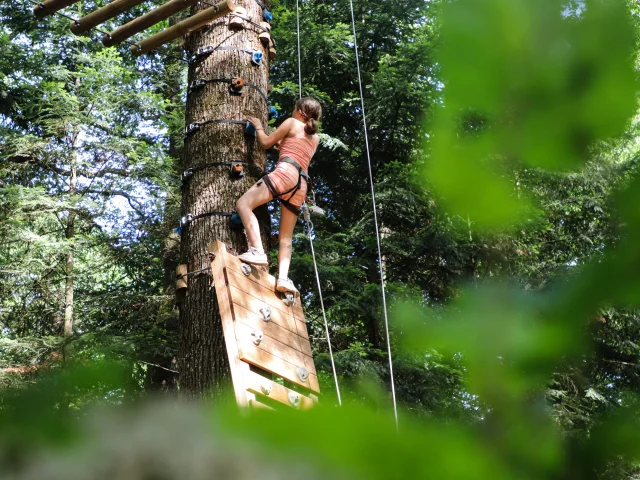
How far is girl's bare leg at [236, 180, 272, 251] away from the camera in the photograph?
329 centimetres

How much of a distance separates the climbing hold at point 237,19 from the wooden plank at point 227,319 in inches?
54.8

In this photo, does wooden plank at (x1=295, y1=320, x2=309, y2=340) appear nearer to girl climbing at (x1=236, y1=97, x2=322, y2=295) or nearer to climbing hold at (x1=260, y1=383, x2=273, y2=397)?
girl climbing at (x1=236, y1=97, x2=322, y2=295)

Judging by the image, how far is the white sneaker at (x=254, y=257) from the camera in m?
3.26

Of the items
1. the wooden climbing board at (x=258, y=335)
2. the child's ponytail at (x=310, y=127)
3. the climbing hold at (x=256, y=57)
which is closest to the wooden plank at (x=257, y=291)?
the wooden climbing board at (x=258, y=335)

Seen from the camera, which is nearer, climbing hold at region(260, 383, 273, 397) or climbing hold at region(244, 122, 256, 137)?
climbing hold at region(260, 383, 273, 397)

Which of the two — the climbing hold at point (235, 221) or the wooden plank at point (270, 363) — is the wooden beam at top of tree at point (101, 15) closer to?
the climbing hold at point (235, 221)

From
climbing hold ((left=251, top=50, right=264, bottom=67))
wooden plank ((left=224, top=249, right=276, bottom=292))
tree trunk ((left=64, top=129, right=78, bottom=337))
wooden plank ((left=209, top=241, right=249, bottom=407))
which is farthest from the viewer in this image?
tree trunk ((left=64, top=129, right=78, bottom=337))

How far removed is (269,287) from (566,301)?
3.04 metres

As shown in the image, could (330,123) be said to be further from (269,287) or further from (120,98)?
(269,287)

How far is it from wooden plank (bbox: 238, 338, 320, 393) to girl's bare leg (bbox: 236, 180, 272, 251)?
1.80 feet

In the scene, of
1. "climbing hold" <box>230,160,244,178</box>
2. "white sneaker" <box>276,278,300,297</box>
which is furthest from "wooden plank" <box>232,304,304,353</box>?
"climbing hold" <box>230,160,244,178</box>

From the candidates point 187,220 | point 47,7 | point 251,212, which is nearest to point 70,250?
point 47,7

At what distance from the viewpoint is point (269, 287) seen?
3439 millimetres

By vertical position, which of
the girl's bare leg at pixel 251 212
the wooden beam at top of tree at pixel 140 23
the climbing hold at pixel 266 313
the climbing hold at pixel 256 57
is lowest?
the climbing hold at pixel 266 313
